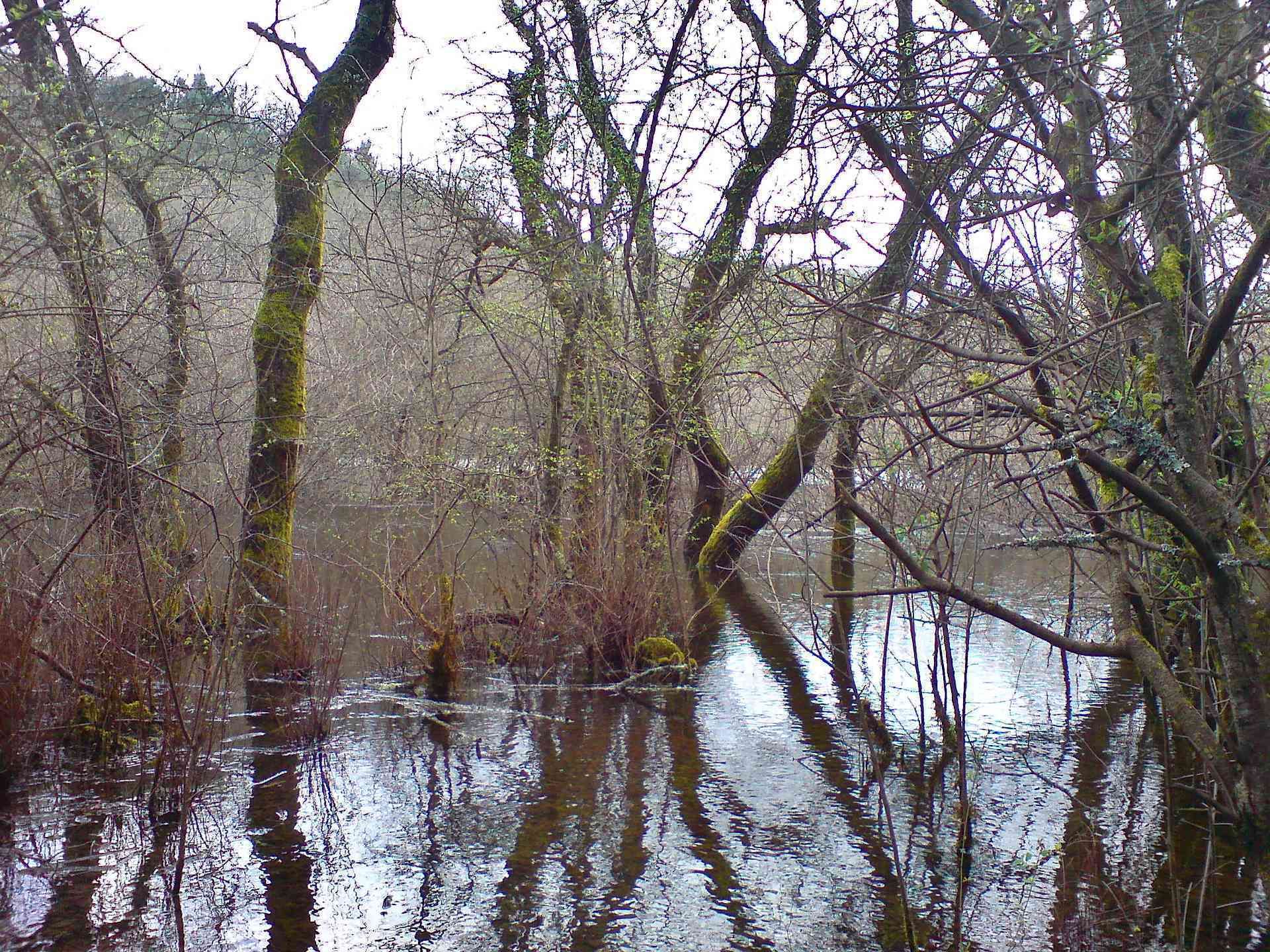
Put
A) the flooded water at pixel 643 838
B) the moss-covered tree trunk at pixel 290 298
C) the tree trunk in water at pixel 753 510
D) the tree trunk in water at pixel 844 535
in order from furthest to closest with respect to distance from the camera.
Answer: the tree trunk in water at pixel 753 510
the moss-covered tree trunk at pixel 290 298
the tree trunk in water at pixel 844 535
the flooded water at pixel 643 838

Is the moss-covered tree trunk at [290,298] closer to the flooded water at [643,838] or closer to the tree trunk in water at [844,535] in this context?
the flooded water at [643,838]

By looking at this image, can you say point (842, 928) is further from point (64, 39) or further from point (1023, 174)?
point (64, 39)

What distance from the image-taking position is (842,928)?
3850 mm

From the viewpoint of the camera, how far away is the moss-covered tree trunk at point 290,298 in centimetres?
876

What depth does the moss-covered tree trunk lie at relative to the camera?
876cm

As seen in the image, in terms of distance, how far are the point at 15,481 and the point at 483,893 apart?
115 inches

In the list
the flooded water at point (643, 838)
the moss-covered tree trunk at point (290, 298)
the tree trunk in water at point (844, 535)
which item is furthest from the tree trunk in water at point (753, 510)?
the flooded water at point (643, 838)

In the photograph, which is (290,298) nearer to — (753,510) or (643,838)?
(753,510)

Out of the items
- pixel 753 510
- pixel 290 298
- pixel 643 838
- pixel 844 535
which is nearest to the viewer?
pixel 643 838

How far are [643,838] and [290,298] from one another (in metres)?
6.18

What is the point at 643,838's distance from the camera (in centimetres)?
465

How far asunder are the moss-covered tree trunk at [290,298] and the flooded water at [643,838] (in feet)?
8.27

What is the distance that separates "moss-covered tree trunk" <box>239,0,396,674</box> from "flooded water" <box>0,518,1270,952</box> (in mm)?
2520

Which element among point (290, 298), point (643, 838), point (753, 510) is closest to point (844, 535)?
point (643, 838)
